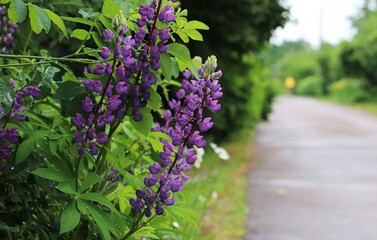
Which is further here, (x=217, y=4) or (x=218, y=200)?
(x=217, y=4)

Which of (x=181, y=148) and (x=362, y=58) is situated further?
(x=362, y=58)

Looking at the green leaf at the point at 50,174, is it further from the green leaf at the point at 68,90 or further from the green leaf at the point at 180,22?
the green leaf at the point at 180,22

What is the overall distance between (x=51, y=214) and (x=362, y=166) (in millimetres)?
8266

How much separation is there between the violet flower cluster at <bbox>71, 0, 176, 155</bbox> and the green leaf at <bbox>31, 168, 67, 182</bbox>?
96 mm

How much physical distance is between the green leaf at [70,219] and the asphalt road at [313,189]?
361 centimetres

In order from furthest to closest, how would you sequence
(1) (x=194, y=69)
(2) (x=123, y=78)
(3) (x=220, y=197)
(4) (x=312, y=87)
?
(4) (x=312, y=87) < (3) (x=220, y=197) < (1) (x=194, y=69) < (2) (x=123, y=78)

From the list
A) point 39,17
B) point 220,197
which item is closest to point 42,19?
point 39,17

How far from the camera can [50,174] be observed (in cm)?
138

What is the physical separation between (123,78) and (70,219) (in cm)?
46

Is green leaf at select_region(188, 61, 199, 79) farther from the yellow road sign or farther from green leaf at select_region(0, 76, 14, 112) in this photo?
the yellow road sign

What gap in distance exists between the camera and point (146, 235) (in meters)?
1.75

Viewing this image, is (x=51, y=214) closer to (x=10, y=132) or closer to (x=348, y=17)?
(x=10, y=132)

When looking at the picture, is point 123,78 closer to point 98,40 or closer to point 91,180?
point 98,40

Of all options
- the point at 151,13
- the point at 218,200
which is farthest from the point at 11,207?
the point at 218,200
